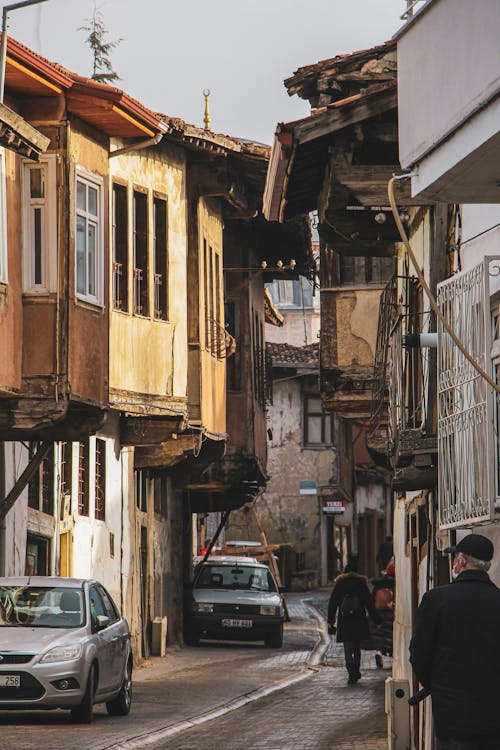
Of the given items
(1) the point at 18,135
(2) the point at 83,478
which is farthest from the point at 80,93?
(2) the point at 83,478

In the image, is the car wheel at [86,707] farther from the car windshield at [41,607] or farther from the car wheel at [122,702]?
the car wheel at [122,702]

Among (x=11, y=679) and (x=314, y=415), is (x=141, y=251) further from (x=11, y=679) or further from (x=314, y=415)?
(x=314, y=415)

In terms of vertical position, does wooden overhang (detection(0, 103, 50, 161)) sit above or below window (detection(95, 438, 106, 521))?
above

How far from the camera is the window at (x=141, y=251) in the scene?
2803cm

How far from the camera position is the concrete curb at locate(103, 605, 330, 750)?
1694 cm

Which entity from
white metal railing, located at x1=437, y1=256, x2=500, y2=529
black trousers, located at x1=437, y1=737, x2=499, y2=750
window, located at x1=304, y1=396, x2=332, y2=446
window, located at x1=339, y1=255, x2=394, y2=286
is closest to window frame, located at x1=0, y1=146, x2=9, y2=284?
window, located at x1=339, y1=255, x2=394, y2=286

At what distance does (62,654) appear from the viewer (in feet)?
61.4

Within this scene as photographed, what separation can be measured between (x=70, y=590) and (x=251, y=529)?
149ft

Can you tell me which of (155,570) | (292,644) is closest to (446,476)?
(155,570)

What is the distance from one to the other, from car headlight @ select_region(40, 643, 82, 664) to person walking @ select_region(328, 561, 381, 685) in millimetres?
7911

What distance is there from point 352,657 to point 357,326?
4.83 m

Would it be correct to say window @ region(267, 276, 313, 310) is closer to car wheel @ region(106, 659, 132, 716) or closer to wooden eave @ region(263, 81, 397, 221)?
car wheel @ region(106, 659, 132, 716)

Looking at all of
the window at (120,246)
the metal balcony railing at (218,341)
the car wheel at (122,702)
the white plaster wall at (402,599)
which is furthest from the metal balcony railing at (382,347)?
the metal balcony railing at (218,341)

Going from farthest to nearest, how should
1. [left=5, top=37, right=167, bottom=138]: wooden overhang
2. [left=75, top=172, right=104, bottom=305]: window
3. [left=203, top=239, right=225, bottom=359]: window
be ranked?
1. [left=203, top=239, right=225, bottom=359]: window
2. [left=75, top=172, right=104, bottom=305]: window
3. [left=5, top=37, right=167, bottom=138]: wooden overhang
